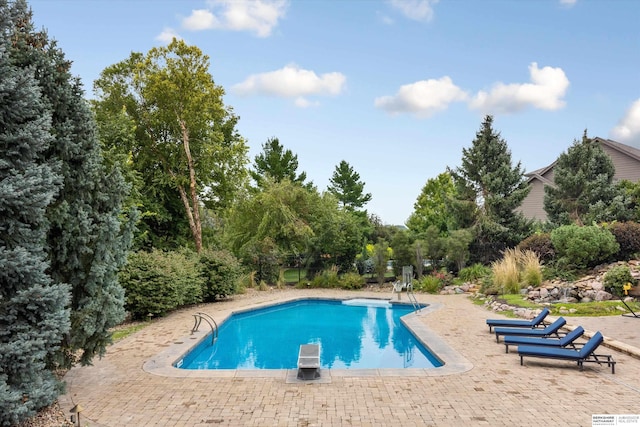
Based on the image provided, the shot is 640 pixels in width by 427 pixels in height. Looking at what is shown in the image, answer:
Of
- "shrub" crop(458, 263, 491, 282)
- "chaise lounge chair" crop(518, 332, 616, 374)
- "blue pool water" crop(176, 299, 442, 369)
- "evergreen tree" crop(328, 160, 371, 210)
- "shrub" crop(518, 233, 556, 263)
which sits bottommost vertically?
"blue pool water" crop(176, 299, 442, 369)

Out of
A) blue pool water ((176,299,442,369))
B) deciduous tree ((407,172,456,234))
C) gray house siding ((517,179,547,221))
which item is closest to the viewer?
blue pool water ((176,299,442,369))

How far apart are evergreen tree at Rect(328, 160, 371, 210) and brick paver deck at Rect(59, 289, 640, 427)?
116 ft

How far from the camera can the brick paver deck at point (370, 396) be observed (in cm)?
541

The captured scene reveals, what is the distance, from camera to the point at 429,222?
33.5 meters

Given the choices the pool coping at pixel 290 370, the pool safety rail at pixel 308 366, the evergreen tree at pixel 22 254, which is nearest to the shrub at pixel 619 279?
the pool coping at pixel 290 370

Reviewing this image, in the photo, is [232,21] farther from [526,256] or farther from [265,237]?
[526,256]

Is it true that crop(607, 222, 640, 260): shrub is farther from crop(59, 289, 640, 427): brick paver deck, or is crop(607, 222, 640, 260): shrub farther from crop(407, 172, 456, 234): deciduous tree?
crop(407, 172, 456, 234): deciduous tree

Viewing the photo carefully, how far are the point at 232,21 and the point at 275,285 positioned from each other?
13278 mm

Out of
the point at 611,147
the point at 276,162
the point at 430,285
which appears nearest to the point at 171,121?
the point at 430,285

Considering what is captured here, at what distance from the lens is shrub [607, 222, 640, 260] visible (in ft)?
55.3

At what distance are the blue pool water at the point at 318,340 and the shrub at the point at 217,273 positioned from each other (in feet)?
5.88

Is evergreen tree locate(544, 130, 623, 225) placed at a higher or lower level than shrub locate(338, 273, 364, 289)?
higher

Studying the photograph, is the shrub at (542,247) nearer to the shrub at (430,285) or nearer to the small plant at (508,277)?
the small plant at (508,277)

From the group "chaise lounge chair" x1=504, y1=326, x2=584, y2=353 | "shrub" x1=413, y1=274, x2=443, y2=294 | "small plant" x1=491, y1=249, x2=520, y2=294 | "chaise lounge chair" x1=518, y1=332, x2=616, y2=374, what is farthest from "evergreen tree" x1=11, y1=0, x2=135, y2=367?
"shrub" x1=413, y1=274, x2=443, y2=294
